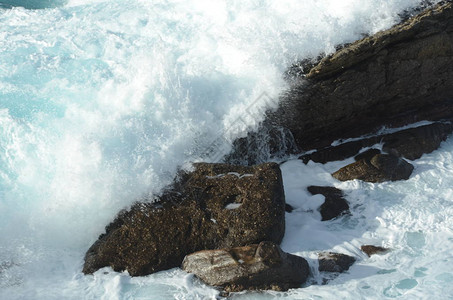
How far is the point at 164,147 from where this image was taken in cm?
748

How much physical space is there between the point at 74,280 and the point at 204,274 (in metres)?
1.73

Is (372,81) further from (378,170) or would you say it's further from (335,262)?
(335,262)

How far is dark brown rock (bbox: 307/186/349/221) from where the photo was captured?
6957 mm

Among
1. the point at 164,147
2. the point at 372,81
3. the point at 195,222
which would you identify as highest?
the point at 372,81

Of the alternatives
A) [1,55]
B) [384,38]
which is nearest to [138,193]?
[384,38]

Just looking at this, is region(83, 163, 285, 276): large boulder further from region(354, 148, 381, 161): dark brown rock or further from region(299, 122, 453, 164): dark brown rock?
region(354, 148, 381, 161): dark brown rock

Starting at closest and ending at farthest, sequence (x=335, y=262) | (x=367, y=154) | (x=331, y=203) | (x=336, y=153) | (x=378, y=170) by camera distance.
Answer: (x=335, y=262) < (x=331, y=203) < (x=378, y=170) < (x=367, y=154) < (x=336, y=153)

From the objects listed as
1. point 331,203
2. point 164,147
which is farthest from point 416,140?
point 164,147

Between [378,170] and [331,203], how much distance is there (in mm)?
1014

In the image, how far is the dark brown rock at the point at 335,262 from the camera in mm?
5945

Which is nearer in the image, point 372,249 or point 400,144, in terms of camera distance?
point 372,249

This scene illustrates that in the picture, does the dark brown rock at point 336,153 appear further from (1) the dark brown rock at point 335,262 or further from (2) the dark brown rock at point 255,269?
(2) the dark brown rock at point 255,269

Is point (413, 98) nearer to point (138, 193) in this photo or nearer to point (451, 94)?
point (451, 94)

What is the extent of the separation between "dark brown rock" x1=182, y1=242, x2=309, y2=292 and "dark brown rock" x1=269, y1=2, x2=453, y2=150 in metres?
2.81
